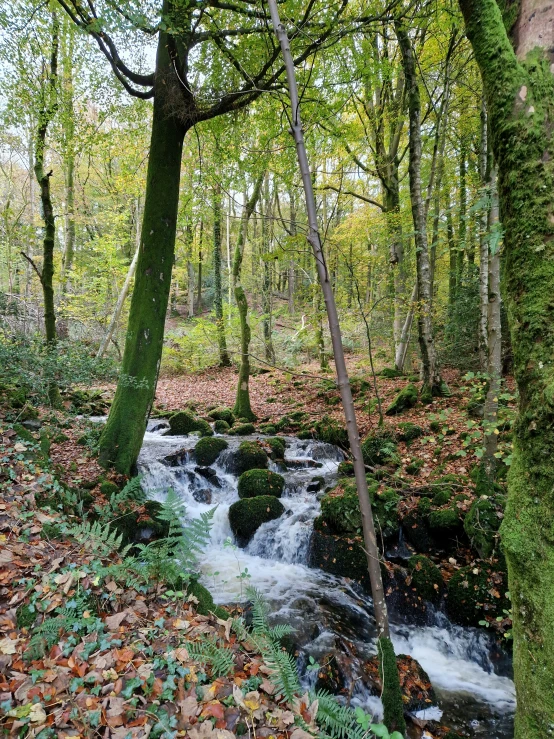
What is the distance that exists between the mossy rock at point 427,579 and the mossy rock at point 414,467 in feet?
7.11

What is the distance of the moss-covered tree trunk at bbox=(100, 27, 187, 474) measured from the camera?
6531 mm

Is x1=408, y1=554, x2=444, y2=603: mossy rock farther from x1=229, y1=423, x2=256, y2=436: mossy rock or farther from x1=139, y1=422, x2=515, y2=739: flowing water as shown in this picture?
x1=229, y1=423, x2=256, y2=436: mossy rock

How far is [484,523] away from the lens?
5.08 metres

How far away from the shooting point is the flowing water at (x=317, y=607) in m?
3.97

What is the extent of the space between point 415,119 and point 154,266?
7827 mm

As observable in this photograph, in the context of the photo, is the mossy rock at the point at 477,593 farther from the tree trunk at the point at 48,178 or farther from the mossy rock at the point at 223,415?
the mossy rock at the point at 223,415

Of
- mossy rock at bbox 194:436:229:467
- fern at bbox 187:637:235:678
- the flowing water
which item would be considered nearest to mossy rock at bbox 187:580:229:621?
the flowing water

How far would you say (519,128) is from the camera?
1.75 metres

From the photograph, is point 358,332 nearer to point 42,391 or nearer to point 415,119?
point 415,119

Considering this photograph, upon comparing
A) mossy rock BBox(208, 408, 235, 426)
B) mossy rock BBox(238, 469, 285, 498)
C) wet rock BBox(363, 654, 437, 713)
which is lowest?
wet rock BBox(363, 654, 437, 713)

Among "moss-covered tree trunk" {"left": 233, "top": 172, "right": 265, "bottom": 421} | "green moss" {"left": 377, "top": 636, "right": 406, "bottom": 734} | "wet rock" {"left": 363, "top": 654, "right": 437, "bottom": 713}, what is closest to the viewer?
"green moss" {"left": 377, "top": 636, "right": 406, "bottom": 734}

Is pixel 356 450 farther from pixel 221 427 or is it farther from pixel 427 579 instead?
pixel 221 427

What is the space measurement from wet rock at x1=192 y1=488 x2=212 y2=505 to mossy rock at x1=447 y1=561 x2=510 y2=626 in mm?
4940

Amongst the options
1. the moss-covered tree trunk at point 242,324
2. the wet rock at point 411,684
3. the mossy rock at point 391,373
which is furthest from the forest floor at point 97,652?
the mossy rock at point 391,373
